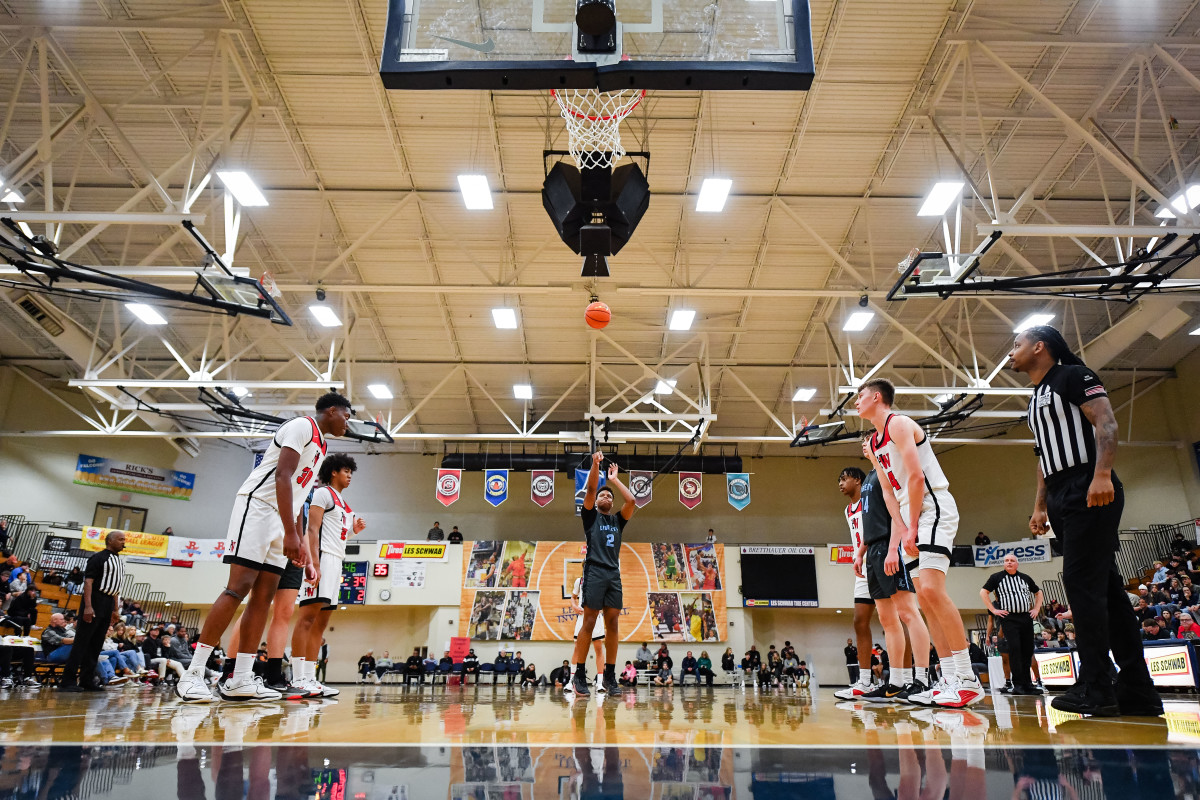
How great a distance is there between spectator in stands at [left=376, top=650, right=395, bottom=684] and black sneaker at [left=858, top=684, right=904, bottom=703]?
13.7 metres

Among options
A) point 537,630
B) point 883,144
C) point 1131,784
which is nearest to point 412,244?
point 883,144

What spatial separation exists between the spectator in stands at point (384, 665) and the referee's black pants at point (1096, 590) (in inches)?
614

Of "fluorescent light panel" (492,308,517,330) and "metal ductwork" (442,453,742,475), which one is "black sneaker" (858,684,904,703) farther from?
"metal ductwork" (442,453,742,475)

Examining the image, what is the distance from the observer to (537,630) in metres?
19.7

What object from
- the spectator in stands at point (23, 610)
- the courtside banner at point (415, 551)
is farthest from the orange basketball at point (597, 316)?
the courtside banner at point (415, 551)

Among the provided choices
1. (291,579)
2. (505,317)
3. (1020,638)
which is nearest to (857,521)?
(1020,638)

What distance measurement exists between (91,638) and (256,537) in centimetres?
453

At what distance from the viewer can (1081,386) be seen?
10.5ft


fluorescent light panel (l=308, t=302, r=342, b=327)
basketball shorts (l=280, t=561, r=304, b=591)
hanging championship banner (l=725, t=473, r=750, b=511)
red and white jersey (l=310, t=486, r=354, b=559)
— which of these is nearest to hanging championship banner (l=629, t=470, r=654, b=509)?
hanging championship banner (l=725, t=473, r=750, b=511)

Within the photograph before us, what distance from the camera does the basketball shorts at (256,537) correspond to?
12.5 ft

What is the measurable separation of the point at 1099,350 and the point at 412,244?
13307 millimetres

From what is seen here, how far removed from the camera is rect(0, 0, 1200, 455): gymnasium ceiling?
874cm

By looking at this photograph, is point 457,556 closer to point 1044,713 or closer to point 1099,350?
point 1099,350

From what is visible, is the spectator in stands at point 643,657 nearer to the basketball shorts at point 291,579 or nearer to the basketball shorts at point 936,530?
the basketball shorts at point 291,579
